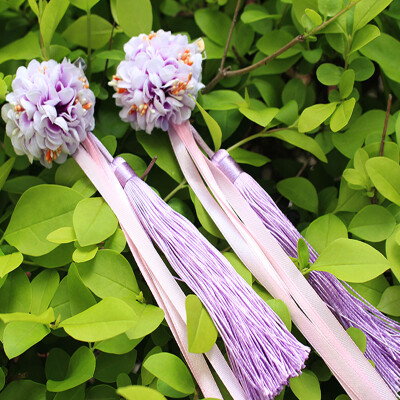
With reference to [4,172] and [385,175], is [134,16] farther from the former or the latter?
[385,175]

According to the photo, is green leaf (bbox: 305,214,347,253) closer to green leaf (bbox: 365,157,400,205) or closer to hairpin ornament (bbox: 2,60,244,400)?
green leaf (bbox: 365,157,400,205)

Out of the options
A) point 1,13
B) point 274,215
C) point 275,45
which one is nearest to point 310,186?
point 274,215

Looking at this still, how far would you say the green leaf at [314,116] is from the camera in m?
0.56

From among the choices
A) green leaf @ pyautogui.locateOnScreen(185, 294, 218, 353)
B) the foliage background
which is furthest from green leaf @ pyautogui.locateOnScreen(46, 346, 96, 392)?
green leaf @ pyautogui.locateOnScreen(185, 294, 218, 353)

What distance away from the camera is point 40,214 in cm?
54

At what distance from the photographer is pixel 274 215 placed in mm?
558

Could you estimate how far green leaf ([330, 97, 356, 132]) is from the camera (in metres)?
0.55

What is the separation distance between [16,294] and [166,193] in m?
0.22

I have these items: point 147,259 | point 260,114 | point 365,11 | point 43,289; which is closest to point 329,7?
point 365,11

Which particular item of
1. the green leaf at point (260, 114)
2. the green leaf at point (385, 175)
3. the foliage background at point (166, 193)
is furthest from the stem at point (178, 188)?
the green leaf at point (385, 175)

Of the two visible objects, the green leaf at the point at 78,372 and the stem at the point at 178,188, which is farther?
the stem at the point at 178,188

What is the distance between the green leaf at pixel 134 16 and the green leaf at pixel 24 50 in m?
0.11

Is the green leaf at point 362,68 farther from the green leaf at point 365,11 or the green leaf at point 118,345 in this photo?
the green leaf at point 118,345

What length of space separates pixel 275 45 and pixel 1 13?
40 centimetres
